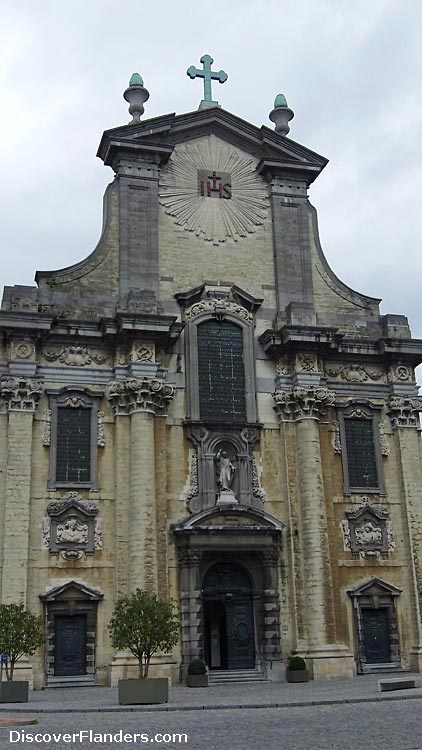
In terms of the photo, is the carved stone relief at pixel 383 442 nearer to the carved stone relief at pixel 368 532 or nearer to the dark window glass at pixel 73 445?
the carved stone relief at pixel 368 532

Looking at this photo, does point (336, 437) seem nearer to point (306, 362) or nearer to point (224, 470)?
point (306, 362)

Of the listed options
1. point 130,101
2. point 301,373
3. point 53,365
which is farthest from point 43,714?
point 130,101

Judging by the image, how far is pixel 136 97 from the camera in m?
31.1

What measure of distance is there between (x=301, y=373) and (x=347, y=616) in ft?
24.8

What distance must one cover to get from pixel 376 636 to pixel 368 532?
3107 millimetres

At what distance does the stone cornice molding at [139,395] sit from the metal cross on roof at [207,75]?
11742 mm

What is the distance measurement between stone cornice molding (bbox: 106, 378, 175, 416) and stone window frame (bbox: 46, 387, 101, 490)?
0.59m

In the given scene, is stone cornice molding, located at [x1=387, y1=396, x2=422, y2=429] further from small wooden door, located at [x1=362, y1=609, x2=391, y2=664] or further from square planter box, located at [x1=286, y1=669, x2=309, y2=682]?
square planter box, located at [x1=286, y1=669, x2=309, y2=682]

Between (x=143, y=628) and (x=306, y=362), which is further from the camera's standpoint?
(x=306, y=362)

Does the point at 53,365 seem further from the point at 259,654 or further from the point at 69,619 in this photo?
the point at 259,654

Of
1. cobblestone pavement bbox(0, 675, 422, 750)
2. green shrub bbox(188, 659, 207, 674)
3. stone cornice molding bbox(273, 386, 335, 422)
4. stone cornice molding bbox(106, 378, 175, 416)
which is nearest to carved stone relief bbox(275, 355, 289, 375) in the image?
stone cornice molding bbox(273, 386, 335, 422)

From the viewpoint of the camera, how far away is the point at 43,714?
16859 mm

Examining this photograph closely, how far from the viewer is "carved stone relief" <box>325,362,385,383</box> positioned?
29328 millimetres

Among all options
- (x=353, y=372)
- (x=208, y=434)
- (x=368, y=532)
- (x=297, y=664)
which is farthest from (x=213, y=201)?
(x=297, y=664)
